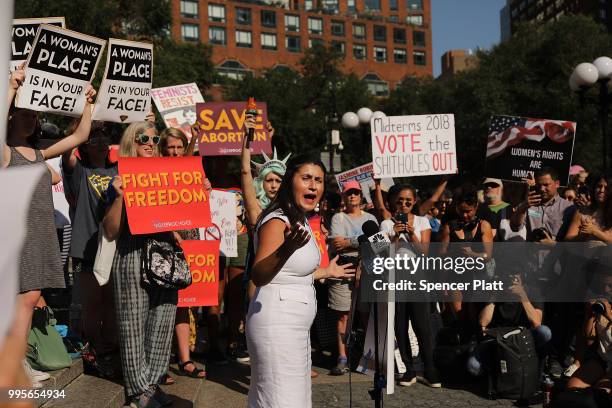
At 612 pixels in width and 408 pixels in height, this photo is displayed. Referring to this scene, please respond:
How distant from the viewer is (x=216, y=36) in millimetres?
73812

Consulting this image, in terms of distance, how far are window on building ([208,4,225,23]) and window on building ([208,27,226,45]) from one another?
3.44 ft

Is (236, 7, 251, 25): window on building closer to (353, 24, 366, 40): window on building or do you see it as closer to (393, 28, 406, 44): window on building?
(353, 24, 366, 40): window on building

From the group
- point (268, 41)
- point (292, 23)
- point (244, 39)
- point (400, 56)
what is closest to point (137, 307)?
point (244, 39)

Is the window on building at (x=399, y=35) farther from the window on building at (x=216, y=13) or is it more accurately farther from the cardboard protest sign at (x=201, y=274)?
the cardboard protest sign at (x=201, y=274)

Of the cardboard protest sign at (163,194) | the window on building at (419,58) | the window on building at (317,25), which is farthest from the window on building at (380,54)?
the cardboard protest sign at (163,194)

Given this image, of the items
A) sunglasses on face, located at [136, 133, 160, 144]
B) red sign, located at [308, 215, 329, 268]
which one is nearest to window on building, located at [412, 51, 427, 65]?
red sign, located at [308, 215, 329, 268]

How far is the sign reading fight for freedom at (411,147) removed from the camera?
6902 mm

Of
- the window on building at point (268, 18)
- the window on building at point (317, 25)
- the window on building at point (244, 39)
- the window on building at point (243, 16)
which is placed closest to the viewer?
the window on building at point (244, 39)

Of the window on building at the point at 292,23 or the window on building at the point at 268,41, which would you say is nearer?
the window on building at the point at 268,41

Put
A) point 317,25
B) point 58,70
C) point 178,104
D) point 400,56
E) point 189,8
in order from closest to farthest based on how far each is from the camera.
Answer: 1. point 58,70
2. point 178,104
3. point 189,8
4. point 317,25
5. point 400,56

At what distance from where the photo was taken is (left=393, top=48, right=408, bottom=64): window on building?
273 feet

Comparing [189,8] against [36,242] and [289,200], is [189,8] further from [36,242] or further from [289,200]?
[289,200]

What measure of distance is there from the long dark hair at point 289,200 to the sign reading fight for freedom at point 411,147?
11.1 feet

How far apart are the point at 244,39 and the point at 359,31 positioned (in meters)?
15.7
